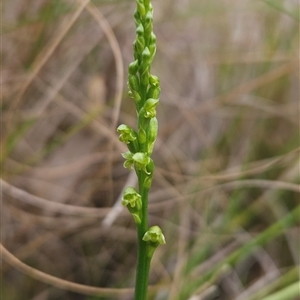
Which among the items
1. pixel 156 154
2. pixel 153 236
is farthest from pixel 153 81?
pixel 156 154

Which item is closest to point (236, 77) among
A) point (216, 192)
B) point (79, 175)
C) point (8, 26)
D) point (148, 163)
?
point (216, 192)

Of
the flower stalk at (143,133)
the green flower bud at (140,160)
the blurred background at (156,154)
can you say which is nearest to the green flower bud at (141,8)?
the flower stalk at (143,133)

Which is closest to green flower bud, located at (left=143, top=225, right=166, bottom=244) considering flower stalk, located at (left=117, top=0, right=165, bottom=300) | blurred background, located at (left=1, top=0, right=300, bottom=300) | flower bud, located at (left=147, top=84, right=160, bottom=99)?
flower stalk, located at (left=117, top=0, right=165, bottom=300)

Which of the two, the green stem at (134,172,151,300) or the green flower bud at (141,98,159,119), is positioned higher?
the green flower bud at (141,98,159,119)

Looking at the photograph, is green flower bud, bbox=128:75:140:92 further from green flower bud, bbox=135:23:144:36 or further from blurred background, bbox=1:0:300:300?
blurred background, bbox=1:0:300:300

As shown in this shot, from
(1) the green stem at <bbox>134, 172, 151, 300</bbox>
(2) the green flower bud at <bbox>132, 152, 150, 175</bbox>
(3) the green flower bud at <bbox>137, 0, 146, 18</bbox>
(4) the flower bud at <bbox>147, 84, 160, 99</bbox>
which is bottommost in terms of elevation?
(1) the green stem at <bbox>134, 172, 151, 300</bbox>

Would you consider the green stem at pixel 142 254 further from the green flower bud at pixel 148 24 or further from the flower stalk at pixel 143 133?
the green flower bud at pixel 148 24
